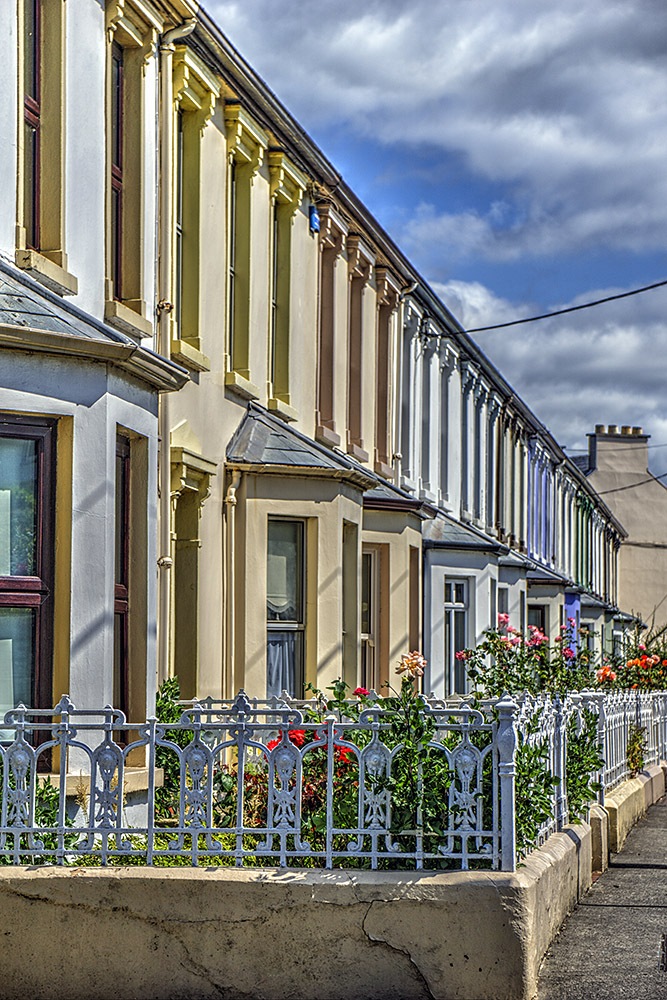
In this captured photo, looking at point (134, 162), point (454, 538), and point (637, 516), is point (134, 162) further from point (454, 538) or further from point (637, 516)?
point (637, 516)

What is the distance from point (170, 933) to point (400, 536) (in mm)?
10652

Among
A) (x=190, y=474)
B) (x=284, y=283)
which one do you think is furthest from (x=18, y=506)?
(x=284, y=283)

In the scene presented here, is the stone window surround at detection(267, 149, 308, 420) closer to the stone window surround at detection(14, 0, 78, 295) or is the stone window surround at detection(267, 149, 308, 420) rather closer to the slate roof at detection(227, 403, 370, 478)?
the slate roof at detection(227, 403, 370, 478)

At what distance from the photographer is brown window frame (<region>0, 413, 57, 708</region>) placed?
23.9 ft

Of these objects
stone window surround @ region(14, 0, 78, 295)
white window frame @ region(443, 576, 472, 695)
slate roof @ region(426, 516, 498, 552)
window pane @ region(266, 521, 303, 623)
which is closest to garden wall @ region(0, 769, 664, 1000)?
stone window surround @ region(14, 0, 78, 295)

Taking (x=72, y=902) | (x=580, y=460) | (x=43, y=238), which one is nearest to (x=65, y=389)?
(x=43, y=238)

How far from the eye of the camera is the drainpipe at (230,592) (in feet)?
39.2

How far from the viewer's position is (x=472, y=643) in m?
20.8

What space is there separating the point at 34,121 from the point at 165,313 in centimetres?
212

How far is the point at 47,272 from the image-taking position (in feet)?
27.8

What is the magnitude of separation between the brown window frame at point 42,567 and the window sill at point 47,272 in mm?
1365

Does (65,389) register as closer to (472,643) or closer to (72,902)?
(72,902)

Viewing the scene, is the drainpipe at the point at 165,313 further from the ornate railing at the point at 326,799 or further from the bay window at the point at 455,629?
the bay window at the point at 455,629

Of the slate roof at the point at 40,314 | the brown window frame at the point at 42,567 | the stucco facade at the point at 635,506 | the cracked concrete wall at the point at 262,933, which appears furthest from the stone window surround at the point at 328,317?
the stucco facade at the point at 635,506
